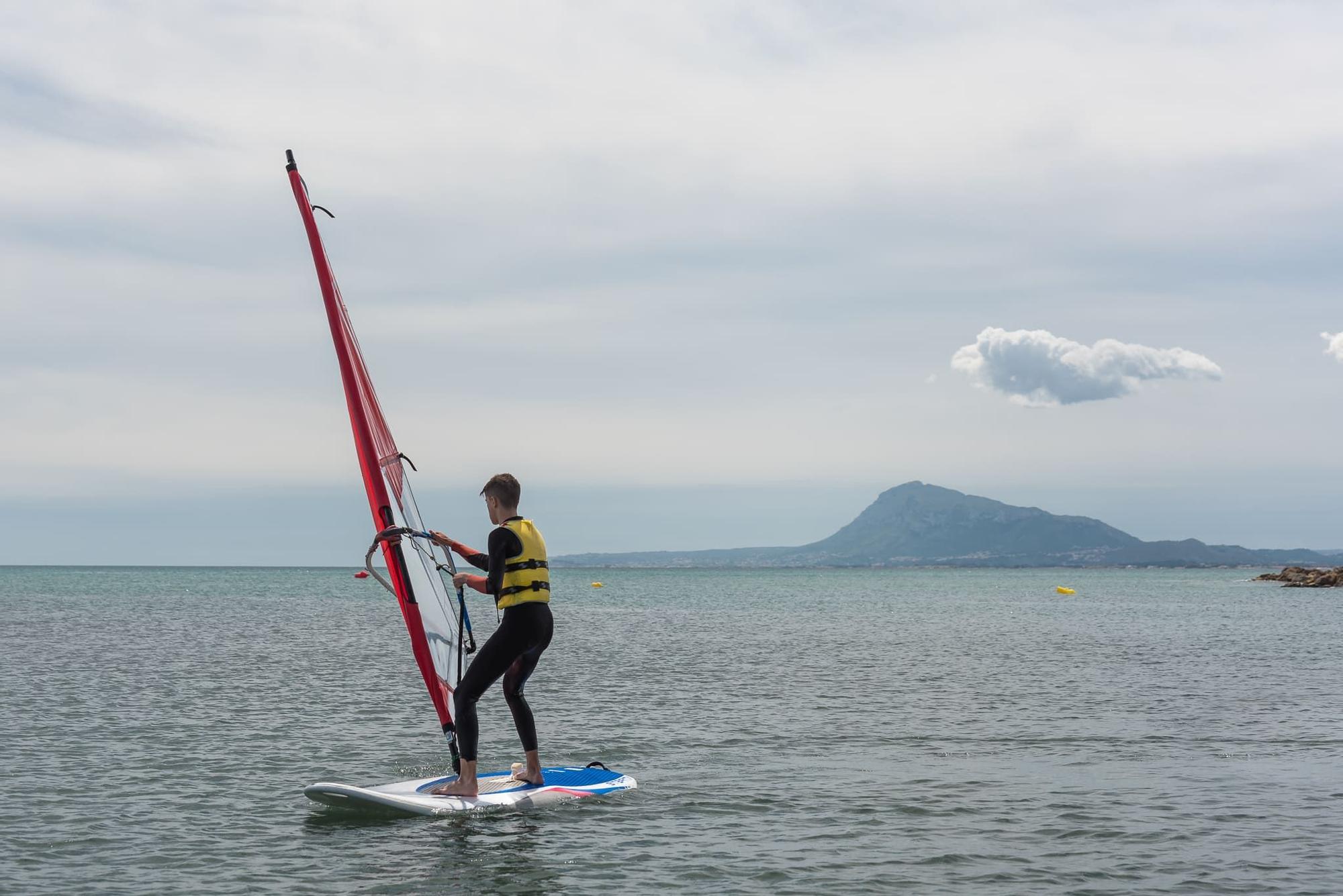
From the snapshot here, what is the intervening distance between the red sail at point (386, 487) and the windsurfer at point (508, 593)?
0.28 m

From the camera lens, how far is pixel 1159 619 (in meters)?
54.1

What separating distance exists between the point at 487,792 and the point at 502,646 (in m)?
2.04

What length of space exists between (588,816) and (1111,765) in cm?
658

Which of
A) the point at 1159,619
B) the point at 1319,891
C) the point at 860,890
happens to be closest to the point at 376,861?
the point at 860,890

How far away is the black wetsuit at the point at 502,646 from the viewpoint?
32.1 ft

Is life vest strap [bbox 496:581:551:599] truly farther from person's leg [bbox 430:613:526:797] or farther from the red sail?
the red sail

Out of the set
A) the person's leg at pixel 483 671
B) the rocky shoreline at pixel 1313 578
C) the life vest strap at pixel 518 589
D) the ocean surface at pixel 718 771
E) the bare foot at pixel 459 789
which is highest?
the life vest strap at pixel 518 589

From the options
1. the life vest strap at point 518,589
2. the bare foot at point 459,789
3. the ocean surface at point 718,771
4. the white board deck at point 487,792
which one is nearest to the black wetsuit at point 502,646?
the life vest strap at point 518,589

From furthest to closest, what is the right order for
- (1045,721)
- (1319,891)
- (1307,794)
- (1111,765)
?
1. (1045,721)
2. (1111,765)
3. (1307,794)
4. (1319,891)

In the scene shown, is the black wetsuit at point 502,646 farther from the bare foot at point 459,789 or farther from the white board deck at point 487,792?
the white board deck at point 487,792

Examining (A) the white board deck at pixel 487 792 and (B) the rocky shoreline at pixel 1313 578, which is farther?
(B) the rocky shoreline at pixel 1313 578

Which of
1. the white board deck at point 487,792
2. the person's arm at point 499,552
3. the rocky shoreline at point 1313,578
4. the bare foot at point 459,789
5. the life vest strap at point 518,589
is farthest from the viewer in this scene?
the rocky shoreline at point 1313,578

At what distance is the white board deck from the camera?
35.0ft

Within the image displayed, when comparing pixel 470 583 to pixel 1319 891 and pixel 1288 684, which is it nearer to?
pixel 1319 891
